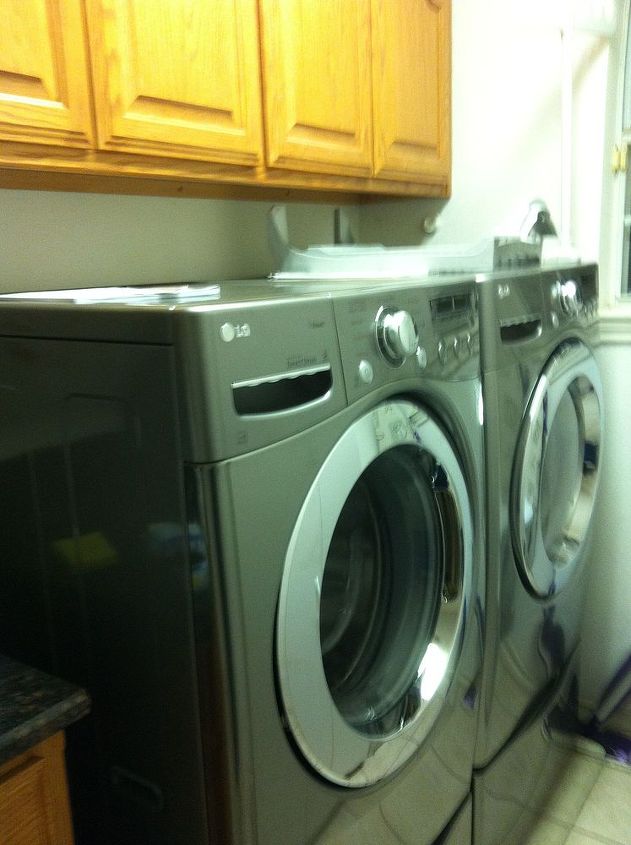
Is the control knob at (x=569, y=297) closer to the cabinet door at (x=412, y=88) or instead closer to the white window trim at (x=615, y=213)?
the white window trim at (x=615, y=213)

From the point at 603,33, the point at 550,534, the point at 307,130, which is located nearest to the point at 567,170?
the point at 603,33

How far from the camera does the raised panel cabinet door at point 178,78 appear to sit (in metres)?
1.11

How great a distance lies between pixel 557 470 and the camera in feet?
5.44

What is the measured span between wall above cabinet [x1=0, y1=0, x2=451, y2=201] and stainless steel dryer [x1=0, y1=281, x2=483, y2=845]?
34 cm

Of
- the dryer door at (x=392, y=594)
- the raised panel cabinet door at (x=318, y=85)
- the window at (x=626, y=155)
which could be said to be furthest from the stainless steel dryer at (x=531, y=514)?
the raised panel cabinet door at (x=318, y=85)

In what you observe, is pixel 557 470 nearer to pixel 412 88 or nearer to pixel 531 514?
pixel 531 514

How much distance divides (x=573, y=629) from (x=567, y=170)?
113 centimetres

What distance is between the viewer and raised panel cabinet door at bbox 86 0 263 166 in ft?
3.64

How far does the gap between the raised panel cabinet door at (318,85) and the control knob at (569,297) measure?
1.73 feet

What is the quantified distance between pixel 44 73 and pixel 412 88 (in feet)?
3.43

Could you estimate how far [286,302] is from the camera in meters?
0.78

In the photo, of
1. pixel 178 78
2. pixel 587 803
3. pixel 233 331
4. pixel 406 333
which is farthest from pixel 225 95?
pixel 587 803

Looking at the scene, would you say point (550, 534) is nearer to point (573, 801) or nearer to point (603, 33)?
point (573, 801)

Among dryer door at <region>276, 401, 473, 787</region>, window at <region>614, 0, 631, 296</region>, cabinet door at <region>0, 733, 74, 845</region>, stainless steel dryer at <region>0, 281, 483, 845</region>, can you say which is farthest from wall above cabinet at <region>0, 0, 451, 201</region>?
cabinet door at <region>0, 733, 74, 845</region>
